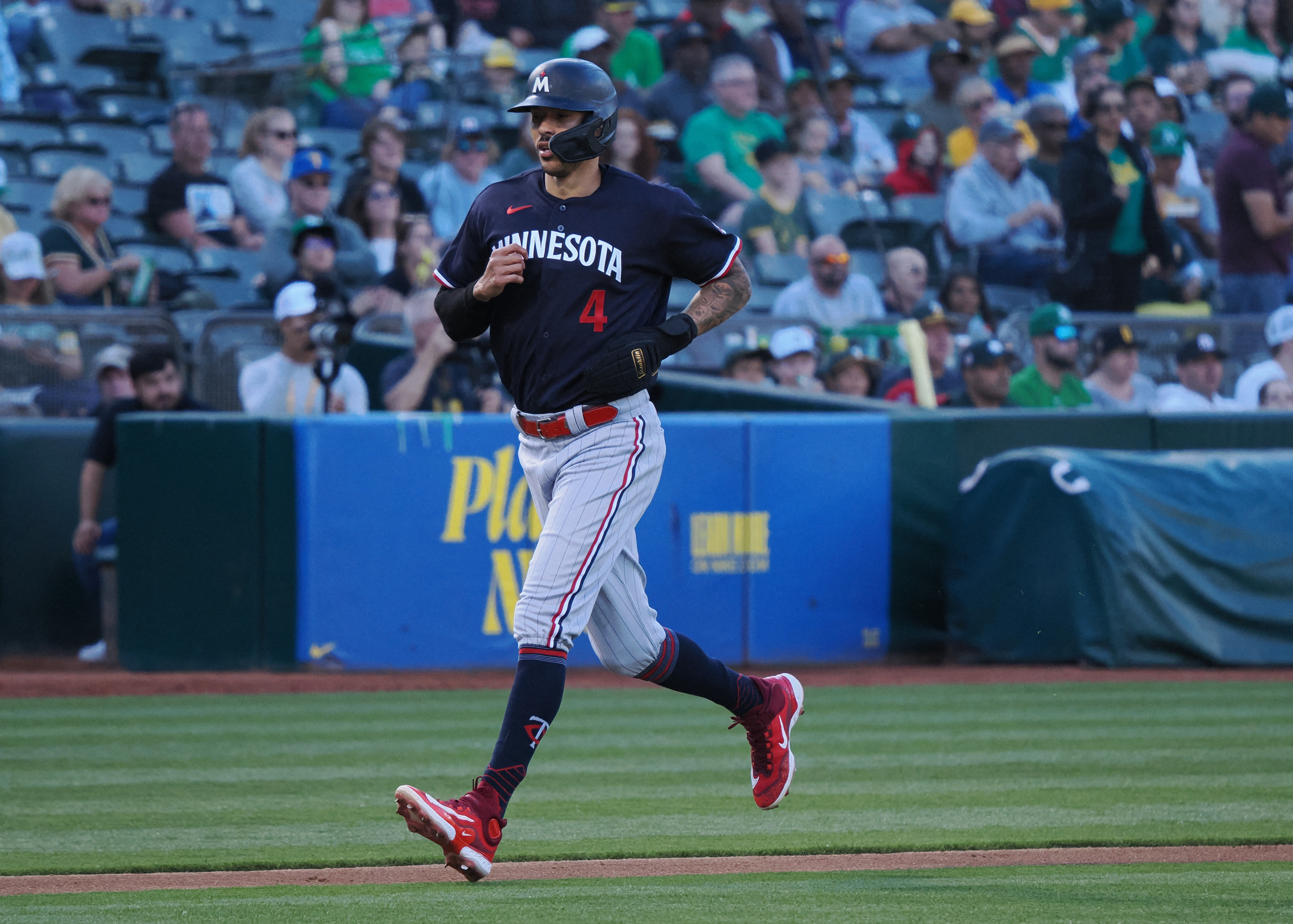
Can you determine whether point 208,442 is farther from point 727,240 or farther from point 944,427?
point 727,240

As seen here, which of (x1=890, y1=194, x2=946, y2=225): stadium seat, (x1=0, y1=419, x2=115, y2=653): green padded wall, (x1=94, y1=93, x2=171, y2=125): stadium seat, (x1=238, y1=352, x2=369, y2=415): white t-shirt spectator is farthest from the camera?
(x1=94, y1=93, x2=171, y2=125): stadium seat

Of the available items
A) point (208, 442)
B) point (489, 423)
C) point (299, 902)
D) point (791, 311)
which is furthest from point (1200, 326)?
point (299, 902)

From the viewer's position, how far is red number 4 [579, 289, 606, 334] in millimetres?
4766

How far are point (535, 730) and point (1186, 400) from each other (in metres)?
8.48

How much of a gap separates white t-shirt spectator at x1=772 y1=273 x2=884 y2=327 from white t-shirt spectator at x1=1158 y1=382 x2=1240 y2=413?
6.89 feet

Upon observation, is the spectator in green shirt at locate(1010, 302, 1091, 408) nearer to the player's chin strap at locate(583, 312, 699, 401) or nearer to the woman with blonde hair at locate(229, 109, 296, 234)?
the woman with blonde hair at locate(229, 109, 296, 234)

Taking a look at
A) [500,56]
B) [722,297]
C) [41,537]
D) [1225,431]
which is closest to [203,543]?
[41,537]

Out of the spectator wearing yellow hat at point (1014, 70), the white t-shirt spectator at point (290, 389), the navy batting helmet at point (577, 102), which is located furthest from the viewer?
the spectator wearing yellow hat at point (1014, 70)

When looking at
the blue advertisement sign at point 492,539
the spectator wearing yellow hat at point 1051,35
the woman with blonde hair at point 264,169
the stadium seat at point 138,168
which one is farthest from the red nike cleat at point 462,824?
the spectator wearing yellow hat at point 1051,35

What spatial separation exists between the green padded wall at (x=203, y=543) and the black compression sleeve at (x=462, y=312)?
4.96 m

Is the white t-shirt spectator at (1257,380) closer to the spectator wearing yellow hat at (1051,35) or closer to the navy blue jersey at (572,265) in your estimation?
the spectator wearing yellow hat at (1051,35)

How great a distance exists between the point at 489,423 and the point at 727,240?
5.09 metres

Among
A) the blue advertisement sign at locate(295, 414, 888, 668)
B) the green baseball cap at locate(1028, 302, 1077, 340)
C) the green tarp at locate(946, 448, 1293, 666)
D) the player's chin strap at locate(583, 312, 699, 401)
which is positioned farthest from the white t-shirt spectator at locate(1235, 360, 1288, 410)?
the player's chin strap at locate(583, 312, 699, 401)

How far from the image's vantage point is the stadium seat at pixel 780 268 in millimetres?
13312
